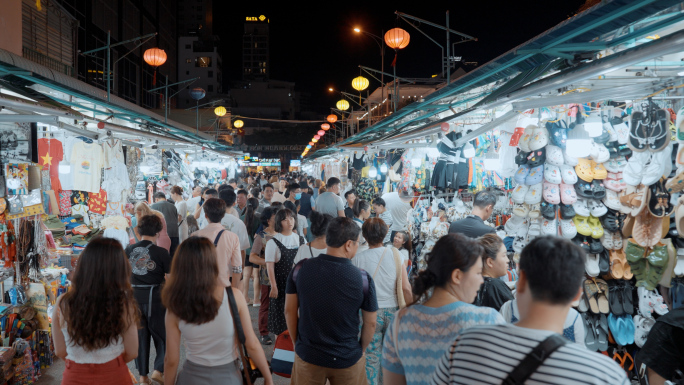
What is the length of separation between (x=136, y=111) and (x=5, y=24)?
3.19 meters

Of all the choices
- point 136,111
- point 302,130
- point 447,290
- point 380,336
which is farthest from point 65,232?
point 302,130

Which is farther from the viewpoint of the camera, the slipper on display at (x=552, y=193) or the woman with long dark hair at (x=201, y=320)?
the slipper on display at (x=552, y=193)

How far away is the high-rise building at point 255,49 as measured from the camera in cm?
11019

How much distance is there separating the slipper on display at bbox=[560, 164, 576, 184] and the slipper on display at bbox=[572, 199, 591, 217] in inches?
8.8

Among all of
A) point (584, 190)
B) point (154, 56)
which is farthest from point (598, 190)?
point (154, 56)

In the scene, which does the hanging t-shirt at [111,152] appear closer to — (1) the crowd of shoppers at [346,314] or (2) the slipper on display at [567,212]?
(1) the crowd of shoppers at [346,314]

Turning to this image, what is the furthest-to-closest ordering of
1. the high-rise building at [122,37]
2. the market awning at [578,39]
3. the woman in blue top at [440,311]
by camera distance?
the high-rise building at [122,37] → the market awning at [578,39] → the woman in blue top at [440,311]

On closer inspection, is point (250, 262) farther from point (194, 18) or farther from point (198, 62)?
point (194, 18)

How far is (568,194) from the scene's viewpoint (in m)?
5.11

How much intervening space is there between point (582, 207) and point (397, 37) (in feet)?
25.0

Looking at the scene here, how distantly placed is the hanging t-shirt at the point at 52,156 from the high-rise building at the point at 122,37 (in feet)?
25.9

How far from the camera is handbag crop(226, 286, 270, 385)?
9.84ft

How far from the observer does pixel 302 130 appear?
63125 mm

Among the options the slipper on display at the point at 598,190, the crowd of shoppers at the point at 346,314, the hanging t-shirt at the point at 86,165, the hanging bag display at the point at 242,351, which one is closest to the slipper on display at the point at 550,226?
the slipper on display at the point at 598,190
